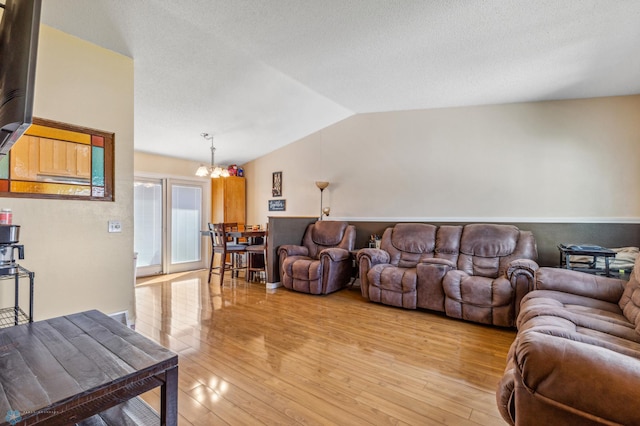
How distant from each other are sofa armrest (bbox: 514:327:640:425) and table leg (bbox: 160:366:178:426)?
1.26 m

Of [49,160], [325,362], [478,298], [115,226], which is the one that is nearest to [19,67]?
[49,160]

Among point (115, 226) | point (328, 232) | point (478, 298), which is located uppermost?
point (115, 226)

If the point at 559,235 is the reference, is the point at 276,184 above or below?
above

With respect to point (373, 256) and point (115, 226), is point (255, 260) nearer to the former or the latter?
point (373, 256)

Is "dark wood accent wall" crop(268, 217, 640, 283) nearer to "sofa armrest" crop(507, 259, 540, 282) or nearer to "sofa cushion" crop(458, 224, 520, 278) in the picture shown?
"sofa cushion" crop(458, 224, 520, 278)

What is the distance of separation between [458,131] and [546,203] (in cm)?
145

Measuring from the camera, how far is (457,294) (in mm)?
3117

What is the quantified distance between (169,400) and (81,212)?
224cm

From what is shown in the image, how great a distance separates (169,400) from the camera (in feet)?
3.43

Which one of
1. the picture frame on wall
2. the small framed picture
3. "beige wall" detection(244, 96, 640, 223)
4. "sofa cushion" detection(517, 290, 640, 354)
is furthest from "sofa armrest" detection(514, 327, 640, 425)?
the picture frame on wall

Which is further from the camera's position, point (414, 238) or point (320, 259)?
point (320, 259)

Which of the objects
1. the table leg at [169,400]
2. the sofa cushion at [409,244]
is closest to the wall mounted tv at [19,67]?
the table leg at [169,400]

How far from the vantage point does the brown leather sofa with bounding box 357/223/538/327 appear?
9.55 feet

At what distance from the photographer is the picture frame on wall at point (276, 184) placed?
5988 mm
